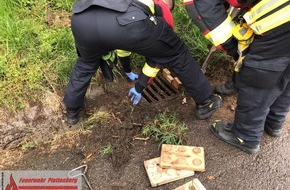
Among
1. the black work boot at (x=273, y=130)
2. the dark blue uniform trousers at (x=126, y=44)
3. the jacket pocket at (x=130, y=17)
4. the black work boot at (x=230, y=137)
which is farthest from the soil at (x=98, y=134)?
the jacket pocket at (x=130, y=17)

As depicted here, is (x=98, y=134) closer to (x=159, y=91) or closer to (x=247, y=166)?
(x=159, y=91)

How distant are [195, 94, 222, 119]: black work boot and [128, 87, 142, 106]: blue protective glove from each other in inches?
21.8

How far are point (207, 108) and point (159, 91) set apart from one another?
0.53 metres

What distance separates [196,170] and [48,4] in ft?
8.40

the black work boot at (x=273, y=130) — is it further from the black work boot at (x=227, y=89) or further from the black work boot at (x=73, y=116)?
the black work boot at (x=73, y=116)

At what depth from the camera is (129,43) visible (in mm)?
2533

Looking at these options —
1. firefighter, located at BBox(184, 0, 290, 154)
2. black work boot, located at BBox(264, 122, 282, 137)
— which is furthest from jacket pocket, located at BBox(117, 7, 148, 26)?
black work boot, located at BBox(264, 122, 282, 137)

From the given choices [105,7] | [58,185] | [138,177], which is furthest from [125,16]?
[58,185]

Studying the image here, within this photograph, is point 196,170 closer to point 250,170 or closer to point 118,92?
point 250,170

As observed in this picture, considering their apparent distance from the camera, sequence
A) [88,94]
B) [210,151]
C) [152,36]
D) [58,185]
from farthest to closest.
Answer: [88,94]
[210,151]
[58,185]
[152,36]

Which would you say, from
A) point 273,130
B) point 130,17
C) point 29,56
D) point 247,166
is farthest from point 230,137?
point 29,56

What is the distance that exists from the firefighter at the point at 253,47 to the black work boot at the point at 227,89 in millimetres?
547

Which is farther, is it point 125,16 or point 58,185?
point 58,185

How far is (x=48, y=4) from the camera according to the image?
3992 millimetres
